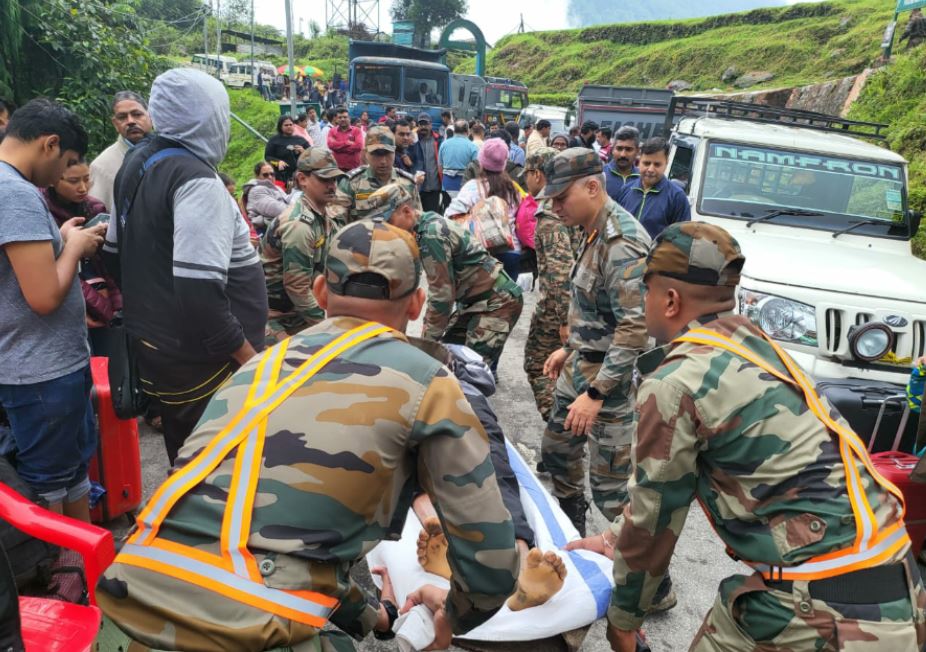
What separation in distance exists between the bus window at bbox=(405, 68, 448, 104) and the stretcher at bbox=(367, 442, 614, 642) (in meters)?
16.6

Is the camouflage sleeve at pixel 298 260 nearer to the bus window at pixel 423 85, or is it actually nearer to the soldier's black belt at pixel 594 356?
the soldier's black belt at pixel 594 356

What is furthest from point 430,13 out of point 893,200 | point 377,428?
point 377,428

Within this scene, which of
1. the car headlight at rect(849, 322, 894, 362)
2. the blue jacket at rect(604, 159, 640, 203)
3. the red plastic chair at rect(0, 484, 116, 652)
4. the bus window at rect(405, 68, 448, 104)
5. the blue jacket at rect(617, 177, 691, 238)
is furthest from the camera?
the bus window at rect(405, 68, 448, 104)

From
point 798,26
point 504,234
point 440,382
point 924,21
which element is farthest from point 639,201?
point 798,26

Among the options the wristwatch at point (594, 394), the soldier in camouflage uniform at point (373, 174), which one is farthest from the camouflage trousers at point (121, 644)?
the soldier in camouflage uniform at point (373, 174)

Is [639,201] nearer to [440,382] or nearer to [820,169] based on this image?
[820,169]

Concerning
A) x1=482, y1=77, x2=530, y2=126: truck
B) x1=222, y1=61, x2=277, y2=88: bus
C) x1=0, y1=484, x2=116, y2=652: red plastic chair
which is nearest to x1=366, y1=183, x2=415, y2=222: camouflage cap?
x1=0, y1=484, x2=116, y2=652: red plastic chair

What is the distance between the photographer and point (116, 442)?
131 inches

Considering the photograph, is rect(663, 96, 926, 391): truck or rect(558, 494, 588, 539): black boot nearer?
rect(558, 494, 588, 539): black boot

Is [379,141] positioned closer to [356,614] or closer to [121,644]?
[356,614]

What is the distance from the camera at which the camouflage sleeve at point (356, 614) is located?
1.77m

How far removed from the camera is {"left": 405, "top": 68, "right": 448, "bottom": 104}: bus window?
18.0 meters

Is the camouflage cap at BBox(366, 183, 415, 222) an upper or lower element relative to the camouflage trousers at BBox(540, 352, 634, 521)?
upper

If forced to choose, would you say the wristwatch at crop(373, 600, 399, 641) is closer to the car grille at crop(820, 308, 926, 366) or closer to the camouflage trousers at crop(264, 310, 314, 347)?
the camouflage trousers at crop(264, 310, 314, 347)
